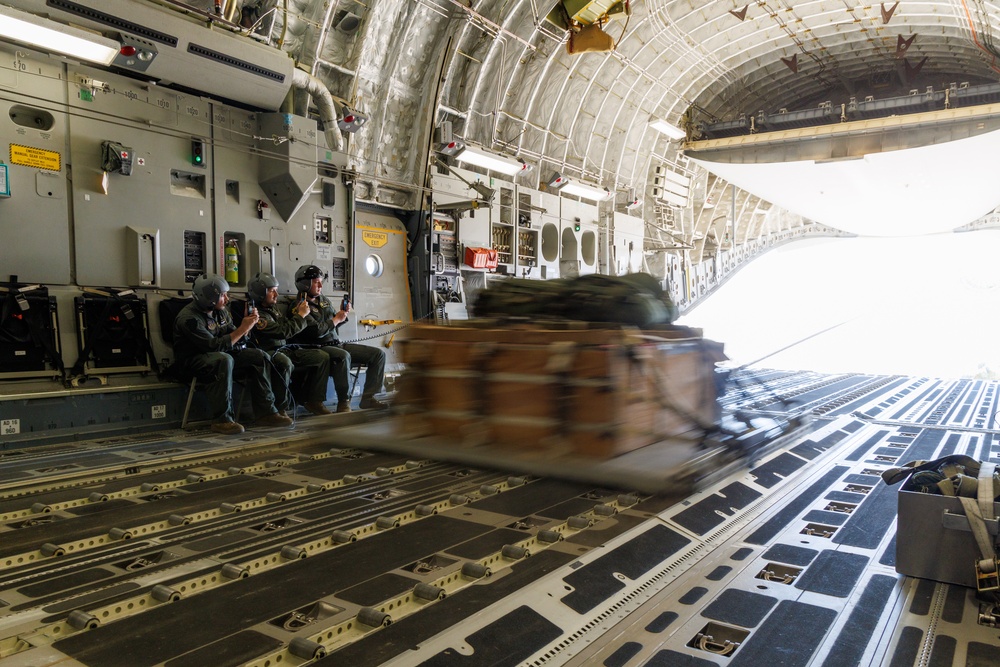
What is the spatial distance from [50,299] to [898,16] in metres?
17.5

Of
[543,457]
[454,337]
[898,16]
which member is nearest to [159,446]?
[454,337]

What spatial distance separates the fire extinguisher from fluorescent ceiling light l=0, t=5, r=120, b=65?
2.33m

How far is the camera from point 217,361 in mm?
6875

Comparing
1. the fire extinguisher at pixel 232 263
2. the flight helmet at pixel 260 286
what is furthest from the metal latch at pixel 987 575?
the fire extinguisher at pixel 232 263

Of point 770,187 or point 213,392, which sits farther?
point 770,187

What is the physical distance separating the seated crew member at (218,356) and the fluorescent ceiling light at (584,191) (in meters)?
8.92

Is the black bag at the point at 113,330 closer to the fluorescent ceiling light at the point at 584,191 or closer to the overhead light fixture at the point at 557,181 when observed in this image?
the overhead light fixture at the point at 557,181

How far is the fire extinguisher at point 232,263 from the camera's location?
8219mm

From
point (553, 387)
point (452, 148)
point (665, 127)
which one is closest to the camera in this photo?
point (553, 387)

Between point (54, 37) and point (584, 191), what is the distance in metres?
10.7

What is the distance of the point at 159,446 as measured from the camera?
6.00m

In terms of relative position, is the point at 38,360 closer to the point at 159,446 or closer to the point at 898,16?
the point at 159,446

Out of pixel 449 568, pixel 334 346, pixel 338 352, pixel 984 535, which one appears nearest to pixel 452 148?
pixel 334 346

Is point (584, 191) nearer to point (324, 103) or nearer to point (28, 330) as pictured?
point (324, 103)
